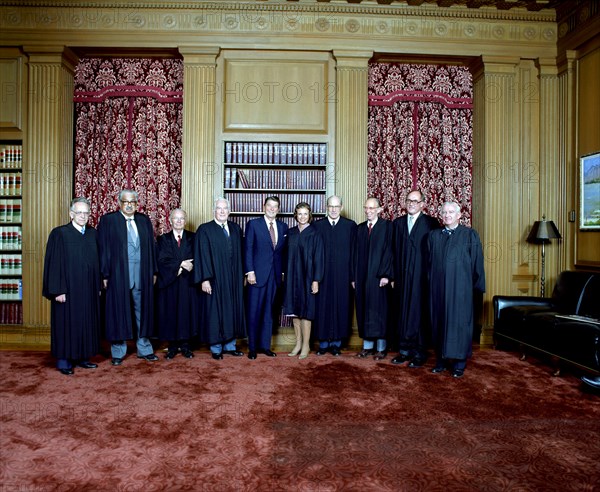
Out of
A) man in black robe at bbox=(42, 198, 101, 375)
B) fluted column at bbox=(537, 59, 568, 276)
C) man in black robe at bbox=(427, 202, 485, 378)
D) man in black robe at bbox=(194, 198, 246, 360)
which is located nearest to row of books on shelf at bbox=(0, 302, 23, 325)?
man in black robe at bbox=(42, 198, 101, 375)

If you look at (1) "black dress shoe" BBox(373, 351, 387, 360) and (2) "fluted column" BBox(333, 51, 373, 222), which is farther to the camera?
(2) "fluted column" BBox(333, 51, 373, 222)

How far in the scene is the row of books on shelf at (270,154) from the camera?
5738mm

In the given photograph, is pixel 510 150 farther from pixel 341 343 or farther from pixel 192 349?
pixel 192 349

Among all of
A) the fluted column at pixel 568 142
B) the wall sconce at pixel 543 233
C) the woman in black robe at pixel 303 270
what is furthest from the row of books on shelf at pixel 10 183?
the fluted column at pixel 568 142

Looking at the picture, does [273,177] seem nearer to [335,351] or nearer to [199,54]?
[199,54]

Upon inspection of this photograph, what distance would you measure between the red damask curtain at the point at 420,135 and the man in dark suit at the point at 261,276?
1.80m

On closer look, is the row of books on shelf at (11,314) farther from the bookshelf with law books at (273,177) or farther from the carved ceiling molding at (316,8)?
the carved ceiling molding at (316,8)

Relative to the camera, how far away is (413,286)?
465 cm

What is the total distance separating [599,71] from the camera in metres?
5.21

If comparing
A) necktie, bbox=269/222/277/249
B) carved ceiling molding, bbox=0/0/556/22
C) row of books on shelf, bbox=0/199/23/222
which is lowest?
necktie, bbox=269/222/277/249

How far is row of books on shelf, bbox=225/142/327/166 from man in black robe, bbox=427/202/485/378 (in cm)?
201

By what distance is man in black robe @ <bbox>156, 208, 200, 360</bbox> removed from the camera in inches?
192

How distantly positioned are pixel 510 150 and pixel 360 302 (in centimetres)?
280

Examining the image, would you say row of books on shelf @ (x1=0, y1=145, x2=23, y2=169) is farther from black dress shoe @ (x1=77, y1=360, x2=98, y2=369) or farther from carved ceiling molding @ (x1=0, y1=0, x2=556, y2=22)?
black dress shoe @ (x1=77, y1=360, x2=98, y2=369)
